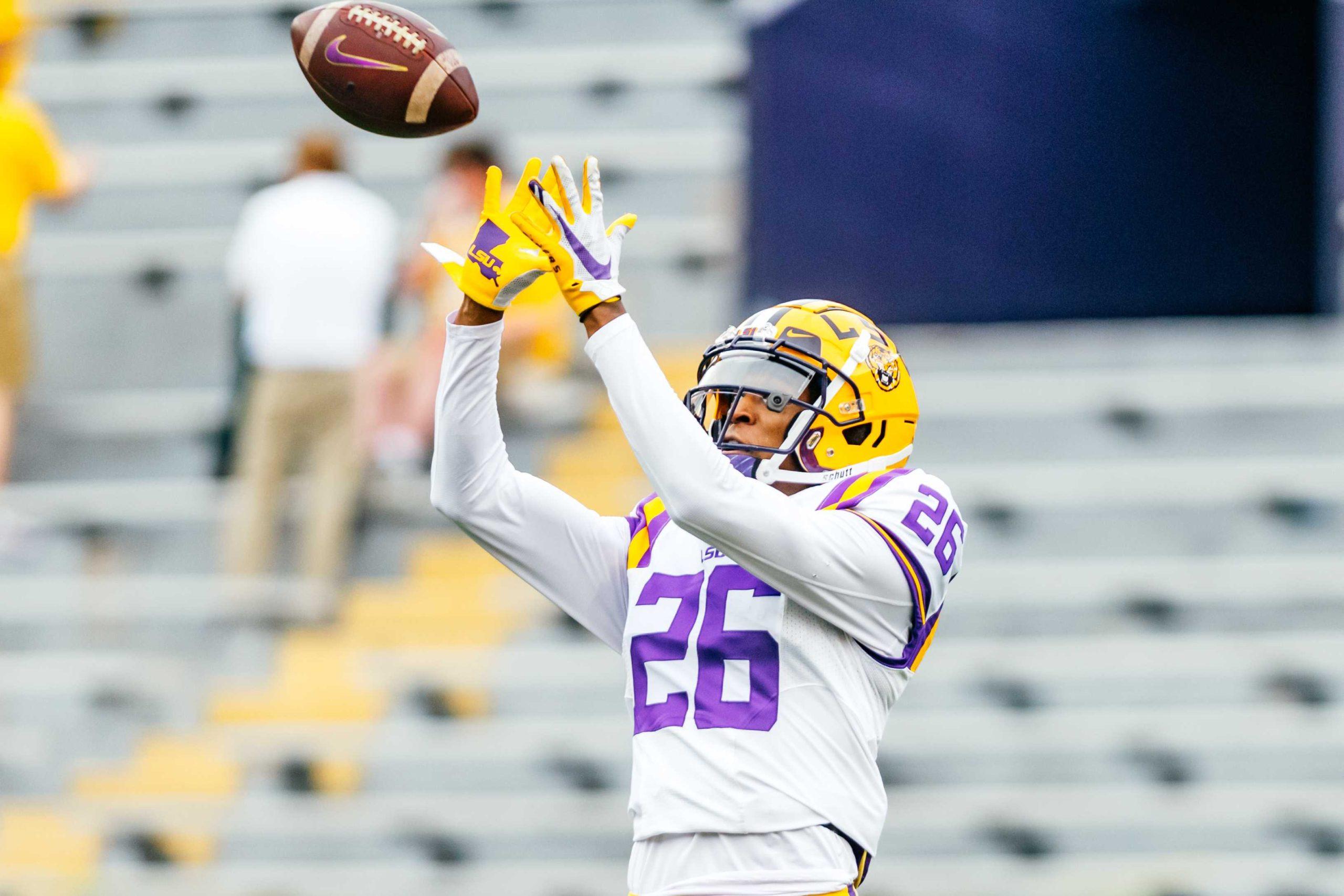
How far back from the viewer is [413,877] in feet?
18.9

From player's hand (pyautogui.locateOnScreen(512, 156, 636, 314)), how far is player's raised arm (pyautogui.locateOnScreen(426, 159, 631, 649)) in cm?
5

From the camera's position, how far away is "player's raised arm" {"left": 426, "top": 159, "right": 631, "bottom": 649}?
271 cm

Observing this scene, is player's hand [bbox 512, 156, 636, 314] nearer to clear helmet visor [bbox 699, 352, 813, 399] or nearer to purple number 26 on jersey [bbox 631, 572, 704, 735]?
clear helmet visor [bbox 699, 352, 813, 399]

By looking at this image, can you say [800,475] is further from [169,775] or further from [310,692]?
[169,775]

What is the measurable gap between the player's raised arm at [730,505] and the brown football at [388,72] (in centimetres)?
47

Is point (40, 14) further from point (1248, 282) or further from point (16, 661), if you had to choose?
point (1248, 282)

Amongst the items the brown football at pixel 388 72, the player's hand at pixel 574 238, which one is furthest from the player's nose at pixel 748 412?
the brown football at pixel 388 72

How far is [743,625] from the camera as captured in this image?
8.91 ft

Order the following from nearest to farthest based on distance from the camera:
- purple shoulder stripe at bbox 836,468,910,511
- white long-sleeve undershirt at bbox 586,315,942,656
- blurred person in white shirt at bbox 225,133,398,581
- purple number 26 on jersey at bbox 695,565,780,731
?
white long-sleeve undershirt at bbox 586,315,942,656 < purple number 26 on jersey at bbox 695,565,780,731 < purple shoulder stripe at bbox 836,468,910,511 < blurred person in white shirt at bbox 225,133,398,581

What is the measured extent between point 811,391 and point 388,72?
842mm

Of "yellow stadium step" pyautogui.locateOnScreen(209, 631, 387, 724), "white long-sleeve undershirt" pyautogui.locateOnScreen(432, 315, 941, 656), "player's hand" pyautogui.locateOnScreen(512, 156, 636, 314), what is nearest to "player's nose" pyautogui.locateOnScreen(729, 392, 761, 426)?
"white long-sleeve undershirt" pyautogui.locateOnScreen(432, 315, 941, 656)

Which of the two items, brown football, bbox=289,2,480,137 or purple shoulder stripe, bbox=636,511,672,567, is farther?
brown football, bbox=289,2,480,137

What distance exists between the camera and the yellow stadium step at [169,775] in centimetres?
600

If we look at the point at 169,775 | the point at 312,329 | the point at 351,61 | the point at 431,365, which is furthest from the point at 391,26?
the point at 169,775
